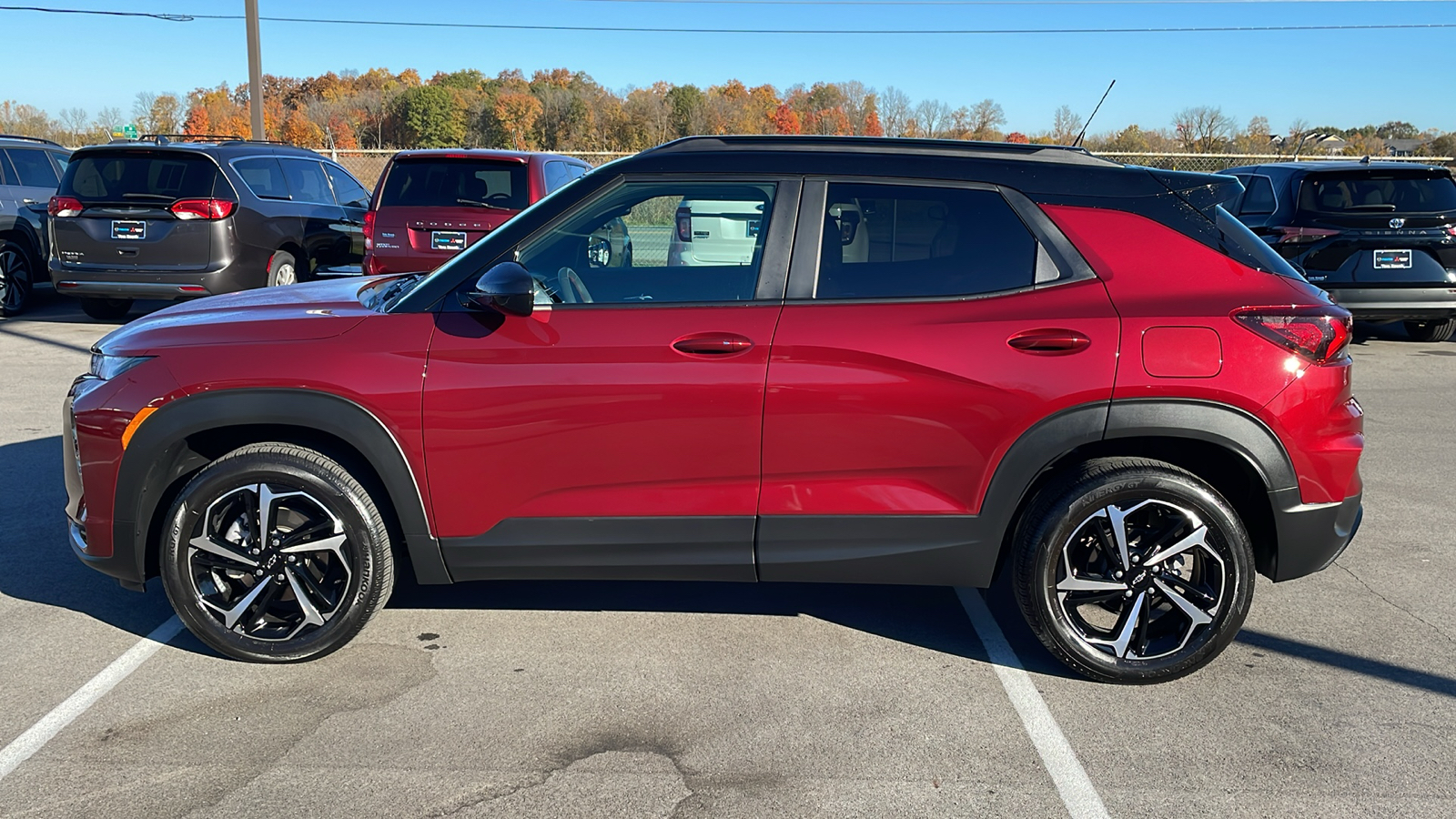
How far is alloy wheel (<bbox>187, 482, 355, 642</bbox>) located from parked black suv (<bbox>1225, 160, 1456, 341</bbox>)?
9.09 metres

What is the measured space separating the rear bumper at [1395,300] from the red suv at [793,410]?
7.21 metres

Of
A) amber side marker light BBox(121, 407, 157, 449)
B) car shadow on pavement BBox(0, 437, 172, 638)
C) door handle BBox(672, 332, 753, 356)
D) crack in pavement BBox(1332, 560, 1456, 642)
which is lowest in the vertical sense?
crack in pavement BBox(1332, 560, 1456, 642)

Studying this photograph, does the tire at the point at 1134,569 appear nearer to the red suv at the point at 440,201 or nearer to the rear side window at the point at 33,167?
the red suv at the point at 440,201

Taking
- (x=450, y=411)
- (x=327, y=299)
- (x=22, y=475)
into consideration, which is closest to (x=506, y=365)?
(x=450, y=411)

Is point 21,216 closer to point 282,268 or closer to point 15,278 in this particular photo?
point 15,278

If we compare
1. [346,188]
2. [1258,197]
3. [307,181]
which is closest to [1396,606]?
[1258,197]

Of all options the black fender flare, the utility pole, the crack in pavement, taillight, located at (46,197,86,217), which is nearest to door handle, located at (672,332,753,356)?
the black fender flare

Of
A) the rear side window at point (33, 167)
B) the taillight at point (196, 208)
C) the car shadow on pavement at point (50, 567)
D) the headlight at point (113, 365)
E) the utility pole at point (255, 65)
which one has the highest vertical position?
the utility pole at point (255, 65)

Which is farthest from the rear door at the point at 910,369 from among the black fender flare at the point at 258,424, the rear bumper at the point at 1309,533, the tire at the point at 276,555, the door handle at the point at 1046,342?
the tire at the point at 276,555

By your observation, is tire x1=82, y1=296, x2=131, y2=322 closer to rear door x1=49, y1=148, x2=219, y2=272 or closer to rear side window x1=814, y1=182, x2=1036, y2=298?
rear door x1=49, y1=148, x2=219, y2=272

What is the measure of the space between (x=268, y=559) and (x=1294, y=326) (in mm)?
3496

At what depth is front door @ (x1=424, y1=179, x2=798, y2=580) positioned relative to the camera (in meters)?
3.60

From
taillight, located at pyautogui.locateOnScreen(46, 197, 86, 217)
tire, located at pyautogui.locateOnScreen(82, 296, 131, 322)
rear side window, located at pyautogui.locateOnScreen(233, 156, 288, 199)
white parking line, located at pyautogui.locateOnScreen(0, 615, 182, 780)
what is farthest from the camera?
tire, located at pyautogui.locateOnScreen(82, 296, 131, 322)

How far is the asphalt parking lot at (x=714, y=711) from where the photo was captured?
10.0 ft
